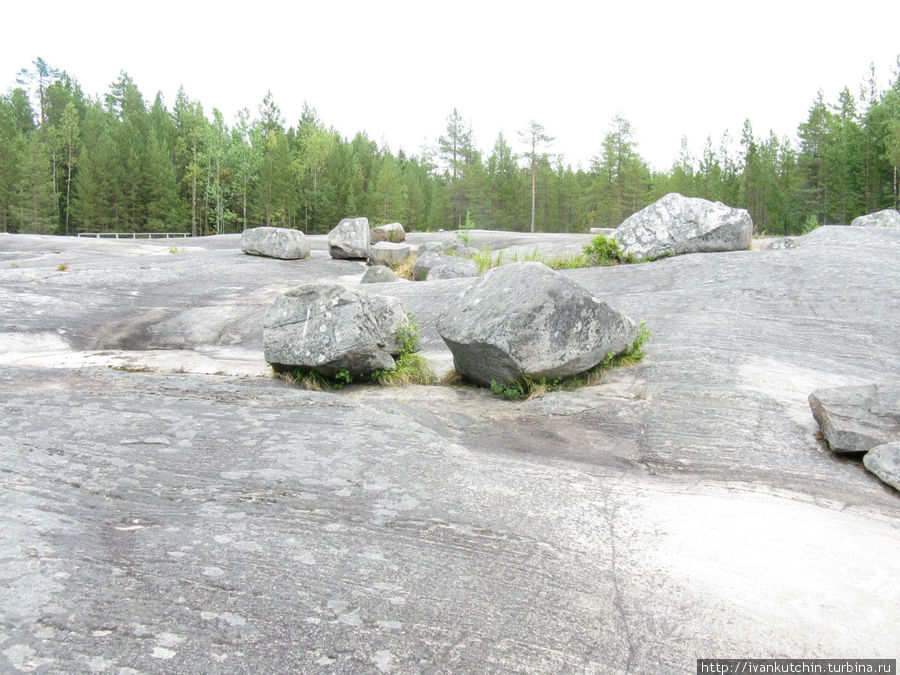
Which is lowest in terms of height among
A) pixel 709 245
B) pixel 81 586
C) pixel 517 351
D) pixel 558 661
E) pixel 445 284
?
pixel 558 661

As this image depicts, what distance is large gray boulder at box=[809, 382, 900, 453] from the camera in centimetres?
491

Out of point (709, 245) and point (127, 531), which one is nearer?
point (127, 531)

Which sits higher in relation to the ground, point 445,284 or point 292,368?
point 445,284

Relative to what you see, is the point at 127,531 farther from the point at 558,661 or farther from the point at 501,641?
the point at 558,661

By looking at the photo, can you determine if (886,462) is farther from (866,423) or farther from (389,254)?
(389,254)

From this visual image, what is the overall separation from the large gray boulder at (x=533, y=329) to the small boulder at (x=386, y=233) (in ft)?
69.0

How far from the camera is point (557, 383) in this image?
6992mm

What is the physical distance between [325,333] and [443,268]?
28.5 ft

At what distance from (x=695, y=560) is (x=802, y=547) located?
739 millimetres

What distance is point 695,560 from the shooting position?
3357 millimetres

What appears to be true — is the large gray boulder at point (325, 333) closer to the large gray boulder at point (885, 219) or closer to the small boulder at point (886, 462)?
the small boulder at point (886, 462)

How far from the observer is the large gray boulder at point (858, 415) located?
491cm

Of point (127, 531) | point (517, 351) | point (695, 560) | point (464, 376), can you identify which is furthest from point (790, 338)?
point (127, 531)

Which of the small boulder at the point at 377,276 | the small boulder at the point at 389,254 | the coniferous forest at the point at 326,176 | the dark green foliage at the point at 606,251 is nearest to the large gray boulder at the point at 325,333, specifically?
the dark green foliage at the point at 606,251
